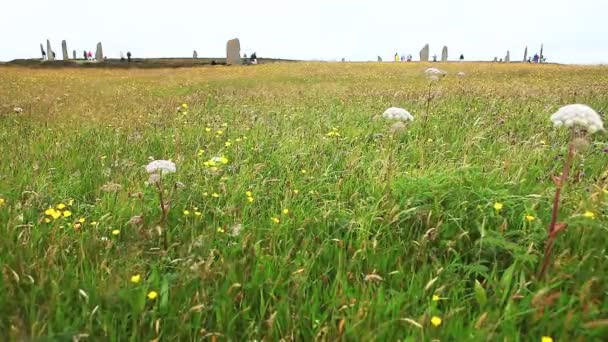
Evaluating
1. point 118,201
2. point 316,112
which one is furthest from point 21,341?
point 316,112

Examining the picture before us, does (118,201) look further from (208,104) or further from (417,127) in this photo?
(208,104)

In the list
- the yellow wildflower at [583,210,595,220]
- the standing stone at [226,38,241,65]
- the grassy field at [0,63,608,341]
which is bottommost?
the grassy field at [0,63,608,341]

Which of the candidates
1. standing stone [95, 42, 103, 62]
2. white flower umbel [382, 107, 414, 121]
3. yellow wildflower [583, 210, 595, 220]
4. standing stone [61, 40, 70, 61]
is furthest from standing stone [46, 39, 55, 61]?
yellow wildflower [583, 210, 595, 220]

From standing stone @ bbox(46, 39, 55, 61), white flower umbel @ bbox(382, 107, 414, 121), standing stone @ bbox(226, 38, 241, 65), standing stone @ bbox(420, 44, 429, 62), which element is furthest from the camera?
standing stone @ bbox(46, 39, 55, 61)

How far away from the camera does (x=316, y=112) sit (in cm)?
818

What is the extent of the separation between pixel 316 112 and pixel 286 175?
4234 mm

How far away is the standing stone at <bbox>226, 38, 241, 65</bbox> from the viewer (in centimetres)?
4053

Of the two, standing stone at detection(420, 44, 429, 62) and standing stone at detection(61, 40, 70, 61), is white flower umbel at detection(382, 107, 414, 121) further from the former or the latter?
standing stone at detection(61, 40, 70, 61)

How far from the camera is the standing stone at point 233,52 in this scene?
4053cm

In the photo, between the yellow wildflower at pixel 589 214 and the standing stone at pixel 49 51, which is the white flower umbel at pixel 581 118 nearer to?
the yellow wildflower at pixel 589 214

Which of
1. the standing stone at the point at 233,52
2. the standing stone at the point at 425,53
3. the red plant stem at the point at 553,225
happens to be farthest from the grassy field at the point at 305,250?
the standing stone at the point at 425,53

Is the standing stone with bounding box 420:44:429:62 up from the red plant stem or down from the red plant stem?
up

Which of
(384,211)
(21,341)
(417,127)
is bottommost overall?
(21,341)

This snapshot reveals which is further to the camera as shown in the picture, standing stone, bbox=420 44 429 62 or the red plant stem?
standing stone, bbox=420 44 429 62
